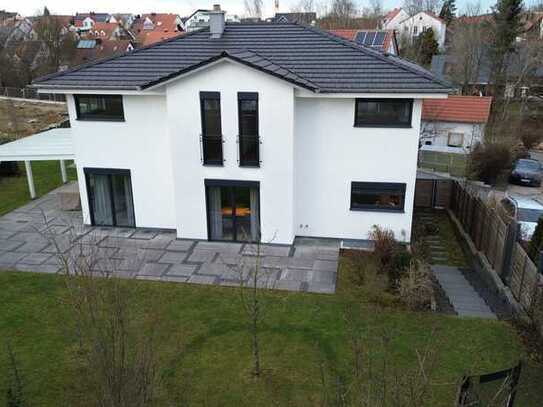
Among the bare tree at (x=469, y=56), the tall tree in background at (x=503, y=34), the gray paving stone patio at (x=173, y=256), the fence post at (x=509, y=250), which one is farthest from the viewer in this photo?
the bare tree at (x=469, y=56)

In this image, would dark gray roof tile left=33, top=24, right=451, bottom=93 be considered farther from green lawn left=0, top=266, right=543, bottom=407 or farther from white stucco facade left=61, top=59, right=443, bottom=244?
green lawn left=0, top=266, right=543, bottom=407

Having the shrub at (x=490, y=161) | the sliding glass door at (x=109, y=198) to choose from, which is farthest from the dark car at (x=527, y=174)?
the sliding glass door at (x=109, y=198)

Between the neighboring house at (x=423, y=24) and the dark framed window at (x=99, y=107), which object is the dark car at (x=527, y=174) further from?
the neighboring house at (x=423, y=24)

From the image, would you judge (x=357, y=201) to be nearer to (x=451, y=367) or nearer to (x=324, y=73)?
(x=324, y=73)

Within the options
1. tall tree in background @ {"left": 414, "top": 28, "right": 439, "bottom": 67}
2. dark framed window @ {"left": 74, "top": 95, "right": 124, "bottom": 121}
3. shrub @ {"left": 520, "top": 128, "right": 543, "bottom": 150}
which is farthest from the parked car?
tall tree in background @ {"left": 414, "top": 28, "right": 439, "bottom": 67}

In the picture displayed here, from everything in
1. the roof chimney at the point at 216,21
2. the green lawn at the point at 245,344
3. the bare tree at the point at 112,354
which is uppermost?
the roof chimney at the point at 216,21

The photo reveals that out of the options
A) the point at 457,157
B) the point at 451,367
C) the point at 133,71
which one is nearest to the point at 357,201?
the point at 451,367
